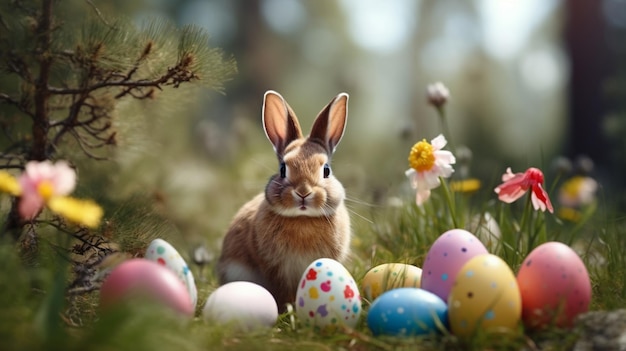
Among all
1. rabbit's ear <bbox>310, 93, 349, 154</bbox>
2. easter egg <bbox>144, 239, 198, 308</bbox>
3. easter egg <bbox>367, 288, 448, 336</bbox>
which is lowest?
easter egg <bbox>367, 288, 448, 336</bbox>

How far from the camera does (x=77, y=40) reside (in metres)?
2.87

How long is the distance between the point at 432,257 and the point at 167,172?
139 inches

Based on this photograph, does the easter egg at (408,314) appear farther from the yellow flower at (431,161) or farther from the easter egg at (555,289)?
the yellow flower at (431,161)

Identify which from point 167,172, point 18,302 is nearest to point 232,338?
point 18,302

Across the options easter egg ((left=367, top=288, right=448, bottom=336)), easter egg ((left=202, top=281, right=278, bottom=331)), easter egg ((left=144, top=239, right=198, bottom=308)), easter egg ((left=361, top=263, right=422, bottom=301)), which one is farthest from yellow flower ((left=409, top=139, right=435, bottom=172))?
easter egg ((left=144, top=239, right=198, bottom=308))

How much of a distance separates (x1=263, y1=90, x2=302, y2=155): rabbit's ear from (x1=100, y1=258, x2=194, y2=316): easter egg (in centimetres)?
106

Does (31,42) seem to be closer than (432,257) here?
No

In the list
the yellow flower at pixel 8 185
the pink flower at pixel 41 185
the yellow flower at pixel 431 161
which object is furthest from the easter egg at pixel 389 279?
the yellow flower at pixel 8 185

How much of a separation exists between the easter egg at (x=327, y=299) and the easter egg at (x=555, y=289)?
2.14ft

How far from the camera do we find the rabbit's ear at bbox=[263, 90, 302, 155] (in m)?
3.07

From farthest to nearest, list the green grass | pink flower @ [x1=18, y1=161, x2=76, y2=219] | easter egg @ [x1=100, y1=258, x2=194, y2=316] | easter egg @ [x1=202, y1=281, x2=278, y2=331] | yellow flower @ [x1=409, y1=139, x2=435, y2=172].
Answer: yellow flower @ [x1=409, y1=139, x2=435, y2=172], easter egg @ [x1=202, y1=281, x2=278, y2=331], easter egg @ [x1=100, y1=258, x2=194, y2=316], pink flower @ [x1=18, y1=161, x2=76, y2=219], the green grass

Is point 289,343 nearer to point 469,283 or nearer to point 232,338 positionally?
point 232,338

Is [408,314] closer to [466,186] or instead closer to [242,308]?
[242,308]

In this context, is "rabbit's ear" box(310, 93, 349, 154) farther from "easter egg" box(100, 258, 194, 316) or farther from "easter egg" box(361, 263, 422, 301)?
"easter egg" box(100, 258, 194, 316)
